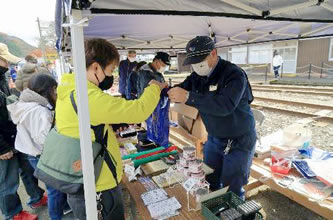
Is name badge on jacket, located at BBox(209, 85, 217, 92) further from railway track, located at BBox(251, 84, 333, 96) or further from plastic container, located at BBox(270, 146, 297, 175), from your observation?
railway track, located at BBox(251, 84, 333, 96)

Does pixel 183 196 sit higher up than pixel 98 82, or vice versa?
pixel 98 82

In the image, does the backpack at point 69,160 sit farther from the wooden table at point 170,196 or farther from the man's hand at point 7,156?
the man's hand at point 7,156

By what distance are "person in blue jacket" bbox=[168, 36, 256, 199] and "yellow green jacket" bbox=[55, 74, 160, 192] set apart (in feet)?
1.79

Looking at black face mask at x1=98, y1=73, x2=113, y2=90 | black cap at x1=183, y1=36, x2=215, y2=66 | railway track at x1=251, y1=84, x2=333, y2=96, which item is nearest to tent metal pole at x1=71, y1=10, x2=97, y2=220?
black face mask at x1=98, y1=73, x2=113, y2=90

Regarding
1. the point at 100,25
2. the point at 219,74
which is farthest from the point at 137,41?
the point at 219,74

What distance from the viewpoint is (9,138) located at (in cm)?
275

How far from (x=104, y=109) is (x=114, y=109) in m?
0.06

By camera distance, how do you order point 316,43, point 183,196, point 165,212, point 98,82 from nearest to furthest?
point 98,82
point 165,212
point 183,196
point 316,43

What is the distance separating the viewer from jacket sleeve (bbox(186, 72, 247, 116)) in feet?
5.95

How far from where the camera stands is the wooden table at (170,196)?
63.8 inches

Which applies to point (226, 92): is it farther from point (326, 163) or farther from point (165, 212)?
point (326, 163)

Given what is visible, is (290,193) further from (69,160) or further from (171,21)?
(171,21)

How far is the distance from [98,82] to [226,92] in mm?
1054

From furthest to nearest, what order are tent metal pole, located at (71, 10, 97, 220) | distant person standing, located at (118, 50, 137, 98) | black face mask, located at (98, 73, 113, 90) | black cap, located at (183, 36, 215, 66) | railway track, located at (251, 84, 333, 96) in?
1. railway track, located at (251, 84, 333, 96)
2. distant person standing, located at (118, 50, 137, 98)
3. black cap, located at (183, 36, 215, 66)
4. black face mask, located at (98, 73, 113, 90)
5. tent metal pole, located at (71, 10, 97, 220)
